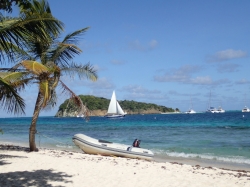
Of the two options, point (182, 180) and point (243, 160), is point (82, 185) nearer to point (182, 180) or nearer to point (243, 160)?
point (182, 180)

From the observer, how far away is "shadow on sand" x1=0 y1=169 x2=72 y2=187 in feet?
20.3

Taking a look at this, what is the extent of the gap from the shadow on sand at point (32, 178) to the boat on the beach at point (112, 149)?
512cm

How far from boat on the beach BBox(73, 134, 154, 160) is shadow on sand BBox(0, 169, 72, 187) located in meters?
5.12

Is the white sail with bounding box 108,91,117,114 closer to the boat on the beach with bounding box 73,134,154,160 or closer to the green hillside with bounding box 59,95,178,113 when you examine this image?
the green hillside with bounding box 59,95,178,113

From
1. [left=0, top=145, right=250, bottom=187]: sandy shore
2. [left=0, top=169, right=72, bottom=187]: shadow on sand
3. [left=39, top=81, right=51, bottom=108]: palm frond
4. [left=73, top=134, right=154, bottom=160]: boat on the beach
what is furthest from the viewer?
[left=73, top=134, right=154, bottom=160]: boat on the beach

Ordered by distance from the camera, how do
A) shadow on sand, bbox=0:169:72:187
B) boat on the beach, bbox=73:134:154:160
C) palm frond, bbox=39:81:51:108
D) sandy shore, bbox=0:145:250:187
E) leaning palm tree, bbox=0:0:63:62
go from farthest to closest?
boat on the beach, bbox=73:134:154:160, palm frond, bbox=39:81:51:108, sandy shore, bbox=0:145:250:187, shadow on sand, bbox=0:169:72:187, leaning palm tree, bbox=0:0:63:62

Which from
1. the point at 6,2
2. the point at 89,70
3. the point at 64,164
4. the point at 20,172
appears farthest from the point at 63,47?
the point at 6,2

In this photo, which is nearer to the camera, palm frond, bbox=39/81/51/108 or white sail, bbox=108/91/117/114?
palm frond, bbox=39/81/51/108

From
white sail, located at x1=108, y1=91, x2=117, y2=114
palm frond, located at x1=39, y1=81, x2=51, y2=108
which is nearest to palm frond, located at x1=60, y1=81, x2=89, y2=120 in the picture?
palm frond, located at x1=39, y1=81, x2=51, y2=108

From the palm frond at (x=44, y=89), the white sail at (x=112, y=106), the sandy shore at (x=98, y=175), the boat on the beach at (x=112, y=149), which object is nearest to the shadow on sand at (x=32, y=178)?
the sandy shore at (x=98, y=175)

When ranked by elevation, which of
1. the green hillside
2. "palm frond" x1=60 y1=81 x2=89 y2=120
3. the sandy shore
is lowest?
the sandy shore

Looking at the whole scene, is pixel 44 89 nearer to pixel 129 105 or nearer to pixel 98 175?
pixel 98 175

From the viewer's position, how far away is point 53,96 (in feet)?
36.5

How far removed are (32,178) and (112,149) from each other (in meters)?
6.17
